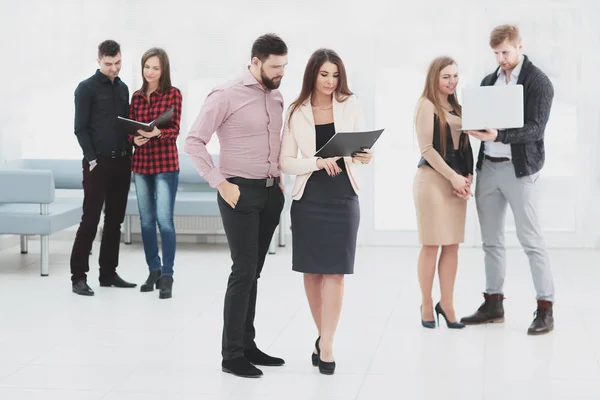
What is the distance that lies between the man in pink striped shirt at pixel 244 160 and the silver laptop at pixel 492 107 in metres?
1.01

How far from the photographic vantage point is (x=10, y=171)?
652 centimetres

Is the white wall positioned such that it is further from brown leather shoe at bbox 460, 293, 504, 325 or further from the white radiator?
brown leather shoe at bbox 460, 293, 504, 325

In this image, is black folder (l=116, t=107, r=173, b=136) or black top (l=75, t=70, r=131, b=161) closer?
black folder (l=116, t=107, r=173, b=136)

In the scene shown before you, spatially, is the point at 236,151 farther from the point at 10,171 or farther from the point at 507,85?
the point at 10,171

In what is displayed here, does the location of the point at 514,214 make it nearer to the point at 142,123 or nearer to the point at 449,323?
the point at 449,323

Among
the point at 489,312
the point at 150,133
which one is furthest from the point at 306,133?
the point at 150,133

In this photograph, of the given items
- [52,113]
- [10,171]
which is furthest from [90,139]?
[52,113]

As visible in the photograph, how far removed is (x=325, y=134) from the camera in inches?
163

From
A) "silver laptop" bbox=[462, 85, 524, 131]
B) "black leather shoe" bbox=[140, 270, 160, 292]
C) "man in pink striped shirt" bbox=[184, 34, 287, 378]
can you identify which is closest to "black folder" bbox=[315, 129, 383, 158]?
"man in pink striped shirt" bbox=[184, 34, 287, 378]

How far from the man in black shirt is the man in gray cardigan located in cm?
221

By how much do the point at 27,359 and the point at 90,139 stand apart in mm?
1756

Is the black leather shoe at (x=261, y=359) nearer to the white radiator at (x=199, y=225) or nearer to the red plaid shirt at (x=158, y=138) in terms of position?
the red plaid shirt at (x=158, y=138)

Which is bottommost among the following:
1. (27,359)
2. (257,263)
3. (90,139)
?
(27,359)

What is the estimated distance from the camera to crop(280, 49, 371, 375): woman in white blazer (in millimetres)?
4133
